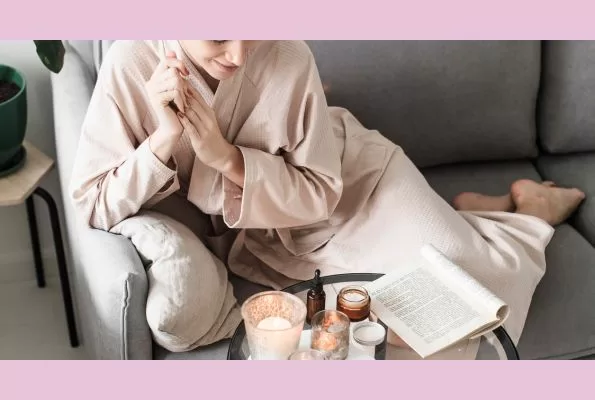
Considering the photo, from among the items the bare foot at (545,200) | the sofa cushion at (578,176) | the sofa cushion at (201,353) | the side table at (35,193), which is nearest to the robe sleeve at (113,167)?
the sofa cushion at (201,353)

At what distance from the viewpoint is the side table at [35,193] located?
5.55 feet

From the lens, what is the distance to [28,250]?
2.14 meters

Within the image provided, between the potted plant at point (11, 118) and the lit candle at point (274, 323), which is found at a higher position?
the potted plant at point (11, 118)

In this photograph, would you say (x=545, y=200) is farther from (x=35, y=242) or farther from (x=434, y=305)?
(x=35, y=242)

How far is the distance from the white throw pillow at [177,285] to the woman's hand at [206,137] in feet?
0.51

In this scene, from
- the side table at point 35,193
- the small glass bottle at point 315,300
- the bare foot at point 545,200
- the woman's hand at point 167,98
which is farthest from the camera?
the bare foot at point 545,200

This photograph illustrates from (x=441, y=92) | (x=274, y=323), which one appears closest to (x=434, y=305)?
(x=274, y=323)

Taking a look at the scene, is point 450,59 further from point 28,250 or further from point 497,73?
point 28,250

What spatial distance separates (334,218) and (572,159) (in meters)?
0.80

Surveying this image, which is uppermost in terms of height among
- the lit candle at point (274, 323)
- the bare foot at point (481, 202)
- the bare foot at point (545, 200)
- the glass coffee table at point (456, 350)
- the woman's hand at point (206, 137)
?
the woman's hand at point (206, 137)

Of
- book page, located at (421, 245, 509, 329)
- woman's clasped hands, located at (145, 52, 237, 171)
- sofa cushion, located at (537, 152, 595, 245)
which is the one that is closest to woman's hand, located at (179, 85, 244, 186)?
woman's clasped hands, located at (145, 52, 237, 171)

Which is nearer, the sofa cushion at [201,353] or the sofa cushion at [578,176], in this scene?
the sofa cushion at [201,353]

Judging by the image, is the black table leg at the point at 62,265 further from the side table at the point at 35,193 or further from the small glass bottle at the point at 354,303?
the small glass bottle at the point at 354,303

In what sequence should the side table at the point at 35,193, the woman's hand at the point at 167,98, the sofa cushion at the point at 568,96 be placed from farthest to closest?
1. the sofa cushion at the point at 568,96
2. the side table at the point at 35,193
3. the woman's hand at the point at 167,98
